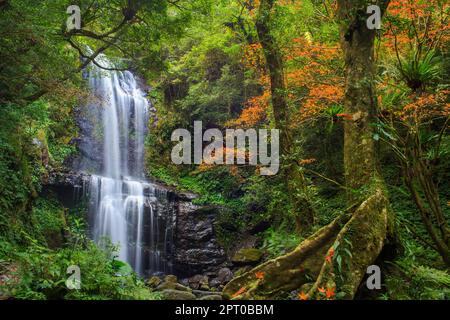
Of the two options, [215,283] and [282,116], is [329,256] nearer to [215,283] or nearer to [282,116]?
[282,116]

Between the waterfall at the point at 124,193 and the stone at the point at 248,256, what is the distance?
133 inches

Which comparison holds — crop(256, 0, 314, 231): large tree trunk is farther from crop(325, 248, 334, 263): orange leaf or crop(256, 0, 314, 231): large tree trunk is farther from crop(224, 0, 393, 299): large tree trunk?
crop(325, 248, 334, 263): orange leaf

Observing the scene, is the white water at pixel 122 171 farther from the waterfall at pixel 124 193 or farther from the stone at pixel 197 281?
the stone at pixel 197 281

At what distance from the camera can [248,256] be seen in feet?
42.9

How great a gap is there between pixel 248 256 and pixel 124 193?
6.29 meters

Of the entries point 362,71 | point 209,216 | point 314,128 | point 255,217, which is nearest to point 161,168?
point 209,216

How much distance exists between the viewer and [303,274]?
4078mm

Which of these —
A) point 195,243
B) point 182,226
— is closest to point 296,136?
point 195,243

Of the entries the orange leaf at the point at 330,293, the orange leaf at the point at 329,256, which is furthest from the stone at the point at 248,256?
the orange leaf at the point at 330,293

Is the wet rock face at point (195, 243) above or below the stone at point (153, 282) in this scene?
above

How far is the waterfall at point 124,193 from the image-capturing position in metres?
14.5

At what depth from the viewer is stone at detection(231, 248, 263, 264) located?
42.5 feet

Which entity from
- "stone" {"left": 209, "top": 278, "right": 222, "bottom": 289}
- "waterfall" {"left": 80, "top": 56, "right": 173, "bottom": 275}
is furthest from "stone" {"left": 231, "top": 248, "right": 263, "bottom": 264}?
"waterfall" {"left": 80, "top": 56, "right": 173, "bottom": 275}

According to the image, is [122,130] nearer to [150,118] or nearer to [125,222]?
[150,118]
